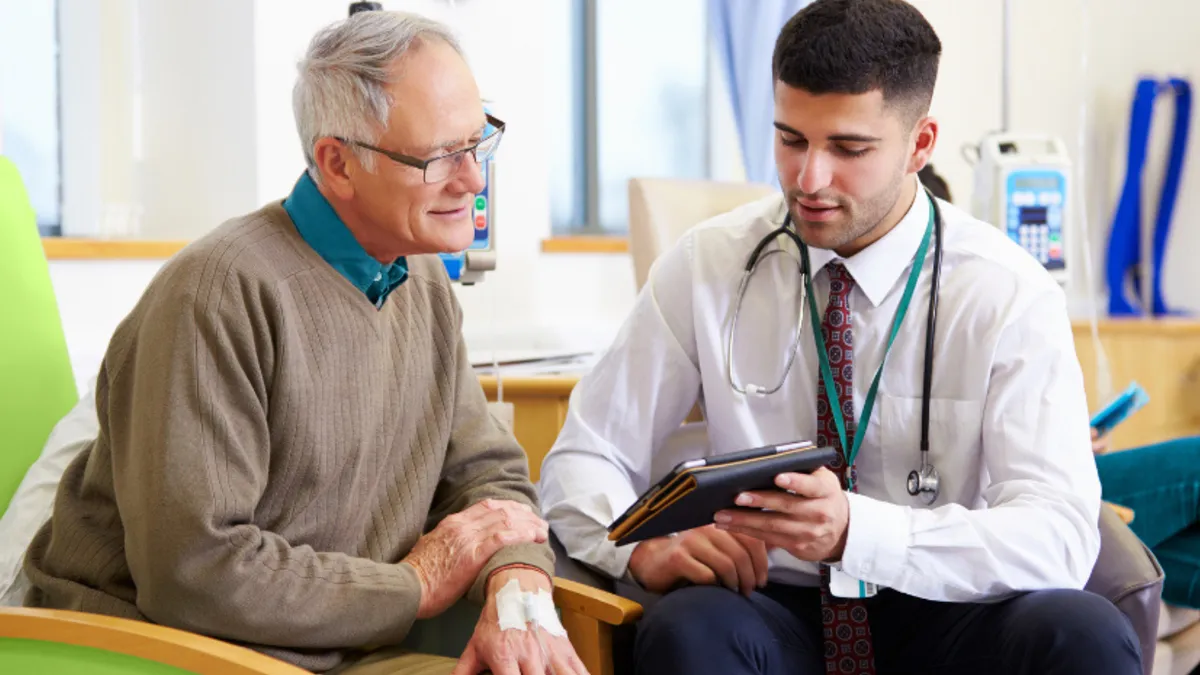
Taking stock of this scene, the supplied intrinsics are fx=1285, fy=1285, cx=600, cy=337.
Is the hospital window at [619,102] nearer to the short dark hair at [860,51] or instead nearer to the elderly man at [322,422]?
the short dark hair at [860,51]

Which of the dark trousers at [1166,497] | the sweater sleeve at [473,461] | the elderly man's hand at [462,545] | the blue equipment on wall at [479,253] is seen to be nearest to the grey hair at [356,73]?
the sweater sleeve at [473,461]

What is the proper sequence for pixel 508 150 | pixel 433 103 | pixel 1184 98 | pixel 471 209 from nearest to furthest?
pixel 433 103 < pixel 471 209 < pixel 508 150 < pixel 1184 98

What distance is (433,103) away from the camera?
146 cm

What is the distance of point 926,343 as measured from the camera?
171cm

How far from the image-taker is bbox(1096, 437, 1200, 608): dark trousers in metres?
2.27

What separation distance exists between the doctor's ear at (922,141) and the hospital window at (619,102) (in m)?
2.38

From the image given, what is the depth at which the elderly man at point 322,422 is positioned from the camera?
4.25ft

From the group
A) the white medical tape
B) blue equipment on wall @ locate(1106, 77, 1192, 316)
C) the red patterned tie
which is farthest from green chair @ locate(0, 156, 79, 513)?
blue equipment on wall @ locate(1106, 77, 1192, 316)

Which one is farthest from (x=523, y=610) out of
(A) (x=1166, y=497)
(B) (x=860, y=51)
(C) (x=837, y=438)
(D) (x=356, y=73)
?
(A) (x=1166, y=497)

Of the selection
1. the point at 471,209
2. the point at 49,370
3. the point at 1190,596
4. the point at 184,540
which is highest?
the point at 471,209

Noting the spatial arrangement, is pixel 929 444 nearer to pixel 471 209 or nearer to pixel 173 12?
pixel 471 209

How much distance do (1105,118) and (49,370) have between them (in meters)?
4.18

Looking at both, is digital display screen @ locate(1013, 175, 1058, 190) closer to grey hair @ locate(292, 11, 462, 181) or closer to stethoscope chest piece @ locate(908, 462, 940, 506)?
stethoscope chest piece @ locate(908, 462, 940, 506)

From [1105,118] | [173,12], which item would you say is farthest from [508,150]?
[1105,118]
